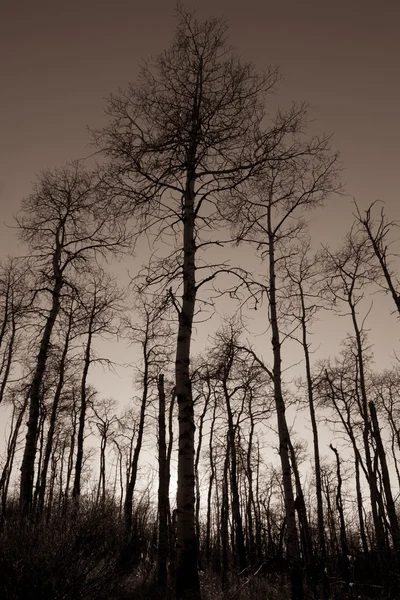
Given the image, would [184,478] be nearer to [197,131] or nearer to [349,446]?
[197,131]

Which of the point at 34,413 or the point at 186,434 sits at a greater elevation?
the point at 34,413

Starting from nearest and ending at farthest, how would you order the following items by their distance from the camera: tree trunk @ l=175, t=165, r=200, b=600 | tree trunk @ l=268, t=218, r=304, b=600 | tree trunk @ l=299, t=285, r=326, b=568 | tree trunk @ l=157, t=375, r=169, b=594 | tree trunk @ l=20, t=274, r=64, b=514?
tree trunk @ l=175, t=165, r=200, b=600 → tree trunk @ l=268, t=218, r=304, b=600 → tree trunk @ l=20, t=274, r=64, b=514 → tree trunk @ l=157, t=375, r=169, b=594 → tree trunk @ l=299, t=285, r=326, b=568

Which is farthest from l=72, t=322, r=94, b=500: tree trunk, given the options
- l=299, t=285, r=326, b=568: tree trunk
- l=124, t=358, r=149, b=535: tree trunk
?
l=299, t=285, r=326, b=568: tree trunk

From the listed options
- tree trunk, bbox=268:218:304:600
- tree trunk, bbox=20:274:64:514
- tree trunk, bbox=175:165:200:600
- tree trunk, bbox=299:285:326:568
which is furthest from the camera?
tree trunk, bbox=299:285:326:568

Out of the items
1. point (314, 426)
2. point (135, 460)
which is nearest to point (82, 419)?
point (135, 460)

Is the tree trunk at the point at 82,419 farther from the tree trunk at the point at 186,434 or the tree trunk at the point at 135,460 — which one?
the tree trunk at the point at 186,434

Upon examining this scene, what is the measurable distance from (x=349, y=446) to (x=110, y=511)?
15015 mm

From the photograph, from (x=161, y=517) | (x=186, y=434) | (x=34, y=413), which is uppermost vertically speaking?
(x=34, y=413)

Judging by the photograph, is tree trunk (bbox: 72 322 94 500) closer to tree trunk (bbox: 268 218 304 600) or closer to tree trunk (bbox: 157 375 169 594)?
tree trunk (bbox: 157 375 169 594)

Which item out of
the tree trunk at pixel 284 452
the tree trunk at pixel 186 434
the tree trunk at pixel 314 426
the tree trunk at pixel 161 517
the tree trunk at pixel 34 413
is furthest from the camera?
the tree trunk at pixel 314 426

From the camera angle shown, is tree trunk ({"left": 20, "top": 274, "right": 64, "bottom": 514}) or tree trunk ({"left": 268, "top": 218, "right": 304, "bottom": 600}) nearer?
tree trunk ({"left": 268, "top": 218, "right": 304, "bottom": 600})

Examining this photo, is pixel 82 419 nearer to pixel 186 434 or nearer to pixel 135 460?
pixel 135 460

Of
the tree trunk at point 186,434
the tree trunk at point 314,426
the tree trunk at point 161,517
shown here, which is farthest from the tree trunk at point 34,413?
the tree trunk at point 314,426

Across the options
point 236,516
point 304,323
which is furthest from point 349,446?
point 304,323
